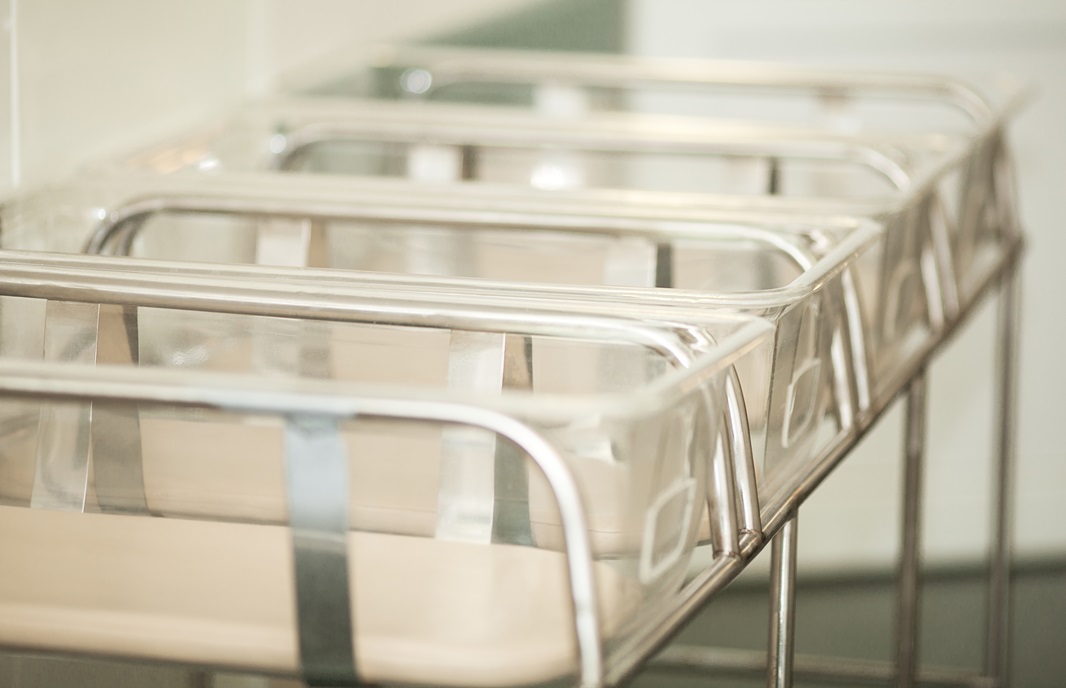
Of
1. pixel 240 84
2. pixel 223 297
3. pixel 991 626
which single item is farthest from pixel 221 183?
pixel 991 626

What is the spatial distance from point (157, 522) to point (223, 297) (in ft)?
0.36

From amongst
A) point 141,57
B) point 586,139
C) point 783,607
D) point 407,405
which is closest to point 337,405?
point 407,405

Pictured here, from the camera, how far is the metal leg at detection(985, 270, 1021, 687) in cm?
146

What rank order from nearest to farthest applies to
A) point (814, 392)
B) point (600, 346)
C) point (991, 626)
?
point (600, 346) < point (814, 392) < point (991, 626)

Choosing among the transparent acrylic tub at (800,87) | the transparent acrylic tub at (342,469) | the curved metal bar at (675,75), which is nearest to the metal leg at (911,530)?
the transparent acrylic tub at (800,87)

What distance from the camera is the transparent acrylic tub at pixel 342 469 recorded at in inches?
18.9

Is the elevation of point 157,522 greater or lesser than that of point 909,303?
lesser

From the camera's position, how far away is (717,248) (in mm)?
855

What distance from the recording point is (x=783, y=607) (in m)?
0.80

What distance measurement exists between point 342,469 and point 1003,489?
1.20m

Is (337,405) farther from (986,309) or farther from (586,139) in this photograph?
(986,309)

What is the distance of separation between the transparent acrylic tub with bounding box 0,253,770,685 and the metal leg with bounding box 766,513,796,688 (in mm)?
212

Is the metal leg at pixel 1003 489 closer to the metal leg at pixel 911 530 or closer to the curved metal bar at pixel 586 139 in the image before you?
the metal leg at pixel 911 530

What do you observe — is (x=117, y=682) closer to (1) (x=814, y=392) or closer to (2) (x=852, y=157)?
(1) (x=814, y=392)
